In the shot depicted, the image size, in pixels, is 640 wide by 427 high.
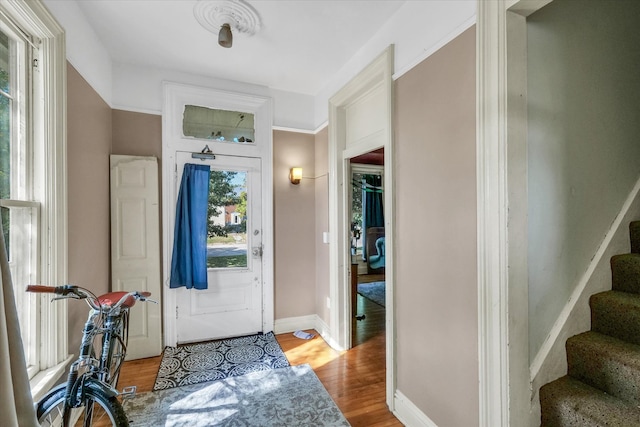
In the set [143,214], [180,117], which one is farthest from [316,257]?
[180,117]

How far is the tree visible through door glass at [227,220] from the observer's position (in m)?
3.14

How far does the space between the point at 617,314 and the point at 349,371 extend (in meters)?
1.88

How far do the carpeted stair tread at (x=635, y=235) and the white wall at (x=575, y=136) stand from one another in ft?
0.44

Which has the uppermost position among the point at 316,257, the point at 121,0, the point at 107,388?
the point at 121,0

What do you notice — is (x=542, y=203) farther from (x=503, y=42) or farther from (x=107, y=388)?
(x=107, y=388)

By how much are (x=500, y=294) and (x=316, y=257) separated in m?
2.35

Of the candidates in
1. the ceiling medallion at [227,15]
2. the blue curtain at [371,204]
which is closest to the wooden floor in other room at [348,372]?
the ceiling medallion at [227,15]

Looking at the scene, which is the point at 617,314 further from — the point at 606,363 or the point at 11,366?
the point at 11,366

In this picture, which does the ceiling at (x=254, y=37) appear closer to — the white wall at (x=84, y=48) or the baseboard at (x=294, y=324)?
the white wall at (x=84, y=48)

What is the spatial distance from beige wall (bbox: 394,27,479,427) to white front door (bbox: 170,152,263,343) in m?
1.79

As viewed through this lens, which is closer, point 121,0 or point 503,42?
point 503,42

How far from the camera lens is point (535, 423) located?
139 cm

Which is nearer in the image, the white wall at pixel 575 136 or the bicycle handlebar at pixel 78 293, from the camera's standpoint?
the bicycle handlebar at pixel 78 293

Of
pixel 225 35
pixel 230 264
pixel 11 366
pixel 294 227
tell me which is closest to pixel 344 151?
pixel 294 227
